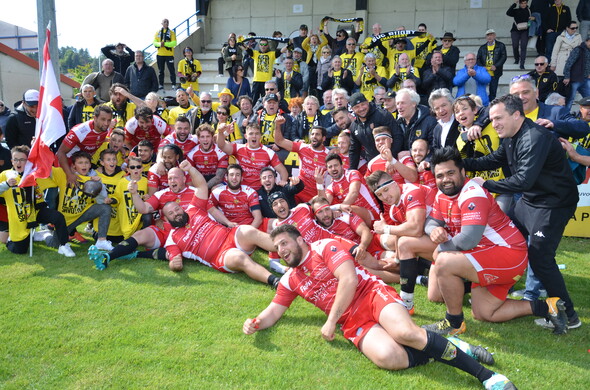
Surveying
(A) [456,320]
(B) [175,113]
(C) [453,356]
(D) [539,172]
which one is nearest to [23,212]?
(B) [175,113]

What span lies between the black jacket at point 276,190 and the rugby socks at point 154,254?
1709mm

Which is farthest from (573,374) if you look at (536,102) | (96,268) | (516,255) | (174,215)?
(96,268)

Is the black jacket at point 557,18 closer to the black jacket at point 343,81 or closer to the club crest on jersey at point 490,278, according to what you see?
the black jacket at point 343,81

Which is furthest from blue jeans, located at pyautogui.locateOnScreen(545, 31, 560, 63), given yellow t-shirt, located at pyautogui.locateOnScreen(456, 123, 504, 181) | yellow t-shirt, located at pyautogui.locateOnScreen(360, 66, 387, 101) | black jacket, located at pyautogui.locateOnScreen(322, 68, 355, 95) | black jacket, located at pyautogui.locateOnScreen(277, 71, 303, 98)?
yellow t-shirt, located at pyautogui.locateOnScreen(456, 123, 504, 181)

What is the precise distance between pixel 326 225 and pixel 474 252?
231cm

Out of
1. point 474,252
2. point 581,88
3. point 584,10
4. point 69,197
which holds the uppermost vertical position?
point 584,10

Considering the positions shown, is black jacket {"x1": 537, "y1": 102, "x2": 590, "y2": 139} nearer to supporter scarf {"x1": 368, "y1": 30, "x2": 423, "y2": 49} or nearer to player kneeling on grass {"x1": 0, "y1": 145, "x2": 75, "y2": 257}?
player kneeling on grass {"x1": 0, "y1": 145, "x2": 75, "y2": 257}

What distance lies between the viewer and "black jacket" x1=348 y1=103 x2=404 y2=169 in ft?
23.5

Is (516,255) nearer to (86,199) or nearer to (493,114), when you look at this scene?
(493,114)

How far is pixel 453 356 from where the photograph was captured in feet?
12.3

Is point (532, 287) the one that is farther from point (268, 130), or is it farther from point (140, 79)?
point (140, 79)

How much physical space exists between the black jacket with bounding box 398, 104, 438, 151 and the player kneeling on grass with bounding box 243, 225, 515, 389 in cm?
303

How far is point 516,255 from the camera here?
4.60 metres

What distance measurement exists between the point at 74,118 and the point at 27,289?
173 inches
